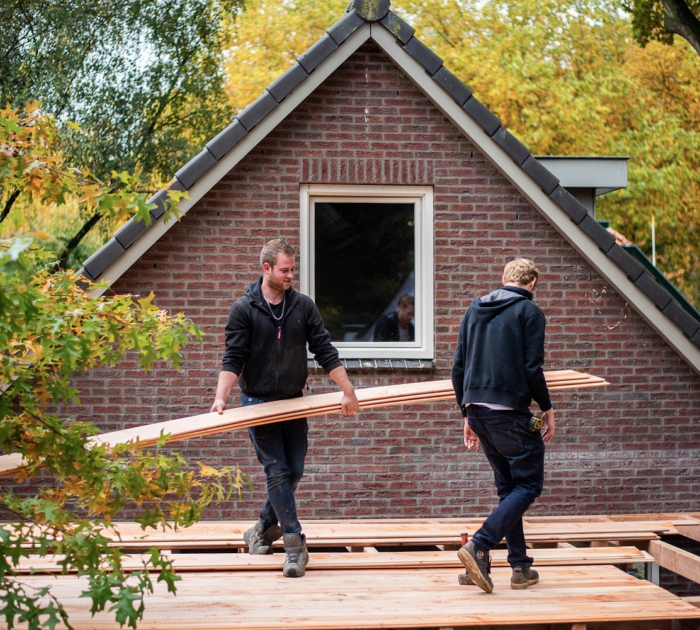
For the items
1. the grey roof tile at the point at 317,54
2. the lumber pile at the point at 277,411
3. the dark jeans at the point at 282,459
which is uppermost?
the grey roof tile at the point at 317,54

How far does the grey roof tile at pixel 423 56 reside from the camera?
789 centimetres

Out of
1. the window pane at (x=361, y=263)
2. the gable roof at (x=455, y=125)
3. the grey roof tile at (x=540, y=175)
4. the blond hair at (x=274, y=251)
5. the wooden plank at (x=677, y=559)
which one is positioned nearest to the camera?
the blond hair at (x=274, y=251)

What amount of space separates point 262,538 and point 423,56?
4.27 m

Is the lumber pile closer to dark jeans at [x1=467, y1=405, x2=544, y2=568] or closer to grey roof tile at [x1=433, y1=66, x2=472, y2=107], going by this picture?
dark jeans at [x1=467, y1=405, x2=544, y2=568]

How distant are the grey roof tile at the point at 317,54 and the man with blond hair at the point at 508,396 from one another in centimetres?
328

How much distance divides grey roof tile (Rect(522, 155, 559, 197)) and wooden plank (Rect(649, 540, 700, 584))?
3.07 metres

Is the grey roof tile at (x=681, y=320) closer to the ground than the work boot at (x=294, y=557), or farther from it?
farther from it

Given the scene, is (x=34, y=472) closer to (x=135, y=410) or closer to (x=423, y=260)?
(x=135, y=410)

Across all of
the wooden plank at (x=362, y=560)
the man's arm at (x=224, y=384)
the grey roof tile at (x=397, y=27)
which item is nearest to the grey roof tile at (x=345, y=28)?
the grey roof tile at (x=397, y=27)

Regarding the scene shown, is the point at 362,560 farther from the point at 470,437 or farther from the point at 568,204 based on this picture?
the point at 568,204

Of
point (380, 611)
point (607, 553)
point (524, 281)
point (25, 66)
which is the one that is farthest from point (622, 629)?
point (25, 66)

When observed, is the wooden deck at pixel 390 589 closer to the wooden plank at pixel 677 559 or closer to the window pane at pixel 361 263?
the wooden plank at pixel 677 559

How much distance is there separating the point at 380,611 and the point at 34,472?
1.99 m

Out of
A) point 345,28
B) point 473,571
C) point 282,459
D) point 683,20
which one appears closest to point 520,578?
point 473,571
